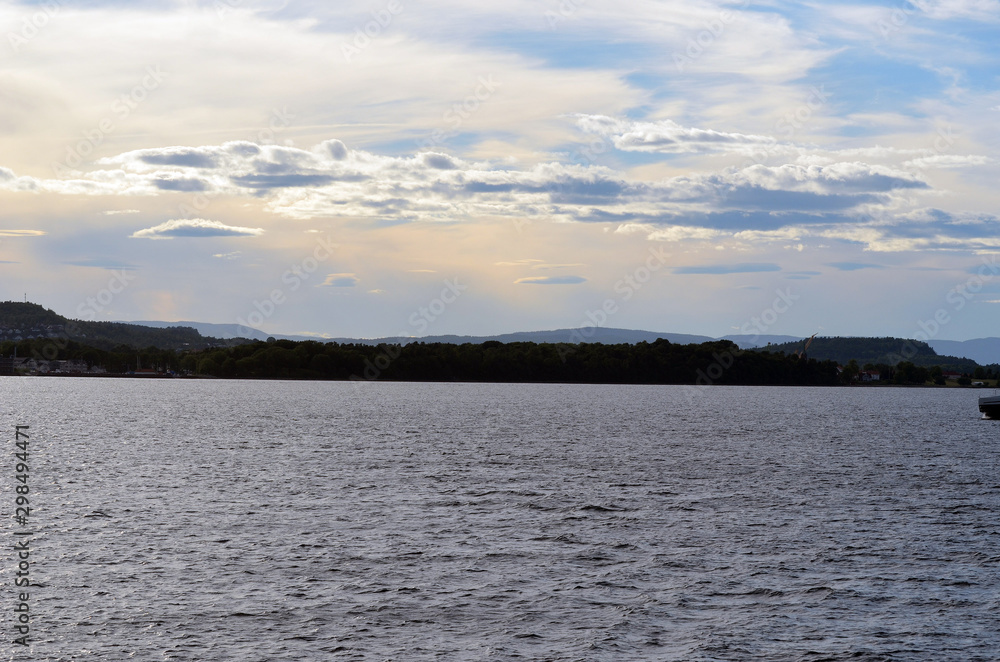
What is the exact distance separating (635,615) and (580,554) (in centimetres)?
867

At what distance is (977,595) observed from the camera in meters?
30.9

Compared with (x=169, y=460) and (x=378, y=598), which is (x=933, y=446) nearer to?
(x=169, y=460)

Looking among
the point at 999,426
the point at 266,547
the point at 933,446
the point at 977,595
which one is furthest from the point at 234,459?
the point at 999,426

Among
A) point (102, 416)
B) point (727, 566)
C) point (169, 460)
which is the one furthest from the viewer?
point (102, 416)

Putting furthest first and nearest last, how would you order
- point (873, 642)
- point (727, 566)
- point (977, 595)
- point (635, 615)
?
point (727, 566)
point (977, 595)
point (635, 615)
point (873, 642)

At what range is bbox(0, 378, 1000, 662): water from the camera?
990 inches

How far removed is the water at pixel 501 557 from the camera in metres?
25.2

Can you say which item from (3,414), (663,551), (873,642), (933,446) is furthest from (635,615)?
(3,414)

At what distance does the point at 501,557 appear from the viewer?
116 feet

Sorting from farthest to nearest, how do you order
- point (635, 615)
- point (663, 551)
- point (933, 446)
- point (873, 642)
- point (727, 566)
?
point (933, 446) < point (663, 551) < point (727, 566) < point (635, 615) < point (873, 642)

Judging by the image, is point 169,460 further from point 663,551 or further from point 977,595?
point 977,595

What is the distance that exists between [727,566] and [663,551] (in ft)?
10.8

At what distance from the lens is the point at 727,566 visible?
1364 inches

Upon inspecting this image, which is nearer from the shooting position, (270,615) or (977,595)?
(270,615)
